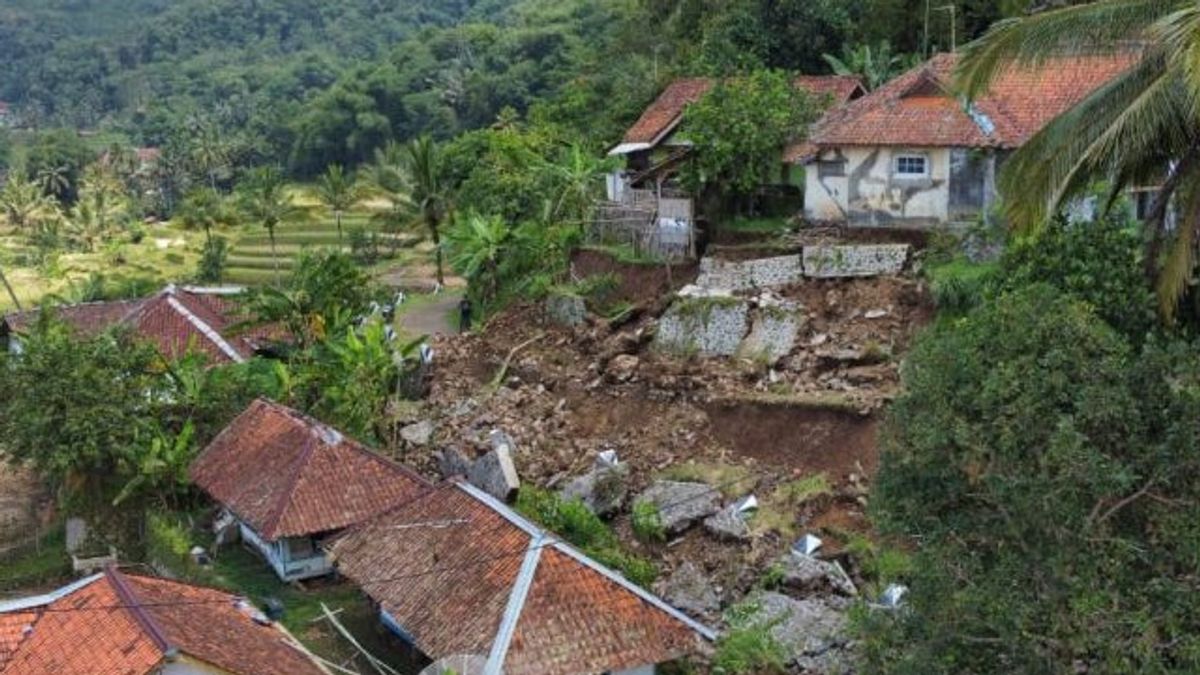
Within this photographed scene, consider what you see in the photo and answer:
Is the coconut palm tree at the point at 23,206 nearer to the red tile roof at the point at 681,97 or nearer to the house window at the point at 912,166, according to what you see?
the red tile roof at the point at 681,97

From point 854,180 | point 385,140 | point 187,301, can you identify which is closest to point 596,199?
point 854,180

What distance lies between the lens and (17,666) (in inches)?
596

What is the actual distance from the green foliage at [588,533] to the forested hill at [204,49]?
112636 mm

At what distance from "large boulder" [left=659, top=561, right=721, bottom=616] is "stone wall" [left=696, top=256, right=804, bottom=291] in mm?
7313

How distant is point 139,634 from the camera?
15.2m

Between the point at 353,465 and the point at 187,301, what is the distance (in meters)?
14.7

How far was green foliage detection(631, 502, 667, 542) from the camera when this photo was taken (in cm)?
2002

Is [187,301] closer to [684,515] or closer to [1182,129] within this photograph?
[684,515]

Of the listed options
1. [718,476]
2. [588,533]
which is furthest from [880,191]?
[588,533]

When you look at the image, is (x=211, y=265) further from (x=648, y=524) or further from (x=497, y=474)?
(x=648, y=524)

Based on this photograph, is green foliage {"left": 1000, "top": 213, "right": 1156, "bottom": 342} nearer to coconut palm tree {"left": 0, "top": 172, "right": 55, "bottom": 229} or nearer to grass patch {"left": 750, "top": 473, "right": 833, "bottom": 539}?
grass patch {"left": 750, "top": 473, "right": 833, "bottom": 539}

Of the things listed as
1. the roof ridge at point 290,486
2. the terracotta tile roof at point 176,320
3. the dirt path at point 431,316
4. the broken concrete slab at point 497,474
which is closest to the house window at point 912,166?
the broken concrete slab at point 497,474

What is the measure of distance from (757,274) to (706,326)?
155cm

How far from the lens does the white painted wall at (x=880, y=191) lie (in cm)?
2495
